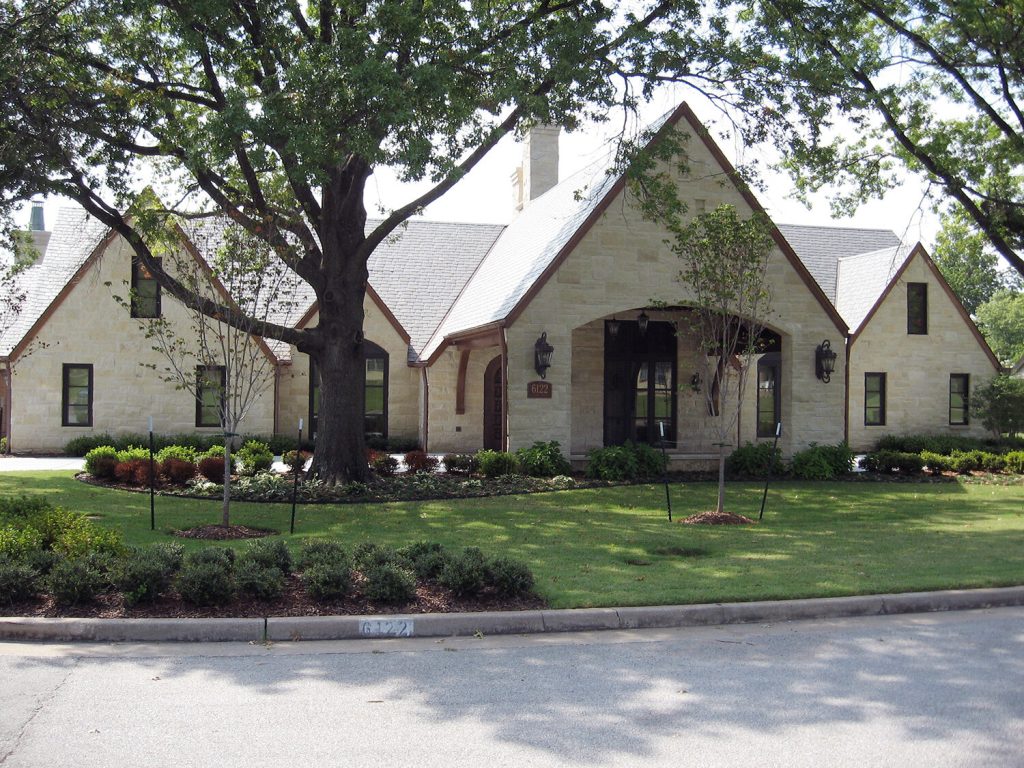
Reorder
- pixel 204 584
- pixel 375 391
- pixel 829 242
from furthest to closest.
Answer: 1. pixel 829 242
2. pixel 375 391
3. pixel 204 584

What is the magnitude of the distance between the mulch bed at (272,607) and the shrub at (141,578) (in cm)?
10

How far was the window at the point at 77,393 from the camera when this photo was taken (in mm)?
25531

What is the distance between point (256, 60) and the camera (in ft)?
51.1

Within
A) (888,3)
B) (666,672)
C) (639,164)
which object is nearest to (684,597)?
(666,672)

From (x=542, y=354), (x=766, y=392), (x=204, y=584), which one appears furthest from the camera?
(x=766, y=392)

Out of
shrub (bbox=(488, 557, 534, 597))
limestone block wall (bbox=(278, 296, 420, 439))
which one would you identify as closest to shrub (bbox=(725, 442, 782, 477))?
limestone block wall (bbox=(278, 296, 420, 439))

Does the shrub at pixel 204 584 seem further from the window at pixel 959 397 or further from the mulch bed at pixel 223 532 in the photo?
the window at pixel 959 397

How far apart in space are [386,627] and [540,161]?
2527 centimetres

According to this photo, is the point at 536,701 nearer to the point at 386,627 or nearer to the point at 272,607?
the point at 386,627

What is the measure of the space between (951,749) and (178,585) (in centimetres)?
582

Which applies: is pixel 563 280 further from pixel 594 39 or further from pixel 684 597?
pixel 684 597

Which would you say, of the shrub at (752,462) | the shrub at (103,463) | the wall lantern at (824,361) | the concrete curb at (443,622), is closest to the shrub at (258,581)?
the concrete curb at (443,622)

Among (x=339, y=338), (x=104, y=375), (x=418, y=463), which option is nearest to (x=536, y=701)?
(x=339, y=338)

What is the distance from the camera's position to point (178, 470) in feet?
57.1
